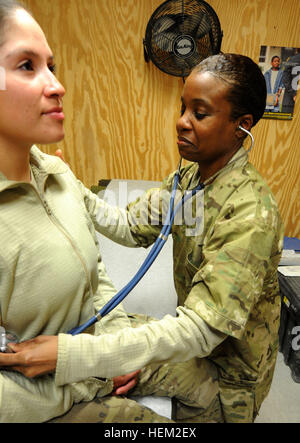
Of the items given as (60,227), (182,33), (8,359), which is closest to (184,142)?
(60,227)

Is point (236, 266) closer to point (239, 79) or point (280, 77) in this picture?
point (239, 79)

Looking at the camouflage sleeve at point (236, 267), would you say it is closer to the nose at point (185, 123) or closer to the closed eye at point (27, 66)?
the nose at point (185, 123)

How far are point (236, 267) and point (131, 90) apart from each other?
6.40ft

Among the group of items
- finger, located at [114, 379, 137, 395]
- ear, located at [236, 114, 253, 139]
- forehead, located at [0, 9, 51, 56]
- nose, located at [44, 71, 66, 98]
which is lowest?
finger, located at [114, 379, 137, 395]

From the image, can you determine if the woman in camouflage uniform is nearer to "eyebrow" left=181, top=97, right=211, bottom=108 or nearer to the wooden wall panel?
"eyebrow" left=181, top=97, right=211, bottom=108

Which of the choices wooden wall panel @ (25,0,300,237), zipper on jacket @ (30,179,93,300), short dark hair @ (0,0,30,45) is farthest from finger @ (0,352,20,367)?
wooden wall panel @ (25,0,300,237)

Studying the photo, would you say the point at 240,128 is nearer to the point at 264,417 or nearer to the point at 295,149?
the point at 264,417

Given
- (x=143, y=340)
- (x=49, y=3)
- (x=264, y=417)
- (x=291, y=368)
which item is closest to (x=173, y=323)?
(x=143, y=340)

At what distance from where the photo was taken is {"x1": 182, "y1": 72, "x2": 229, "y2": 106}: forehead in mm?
809

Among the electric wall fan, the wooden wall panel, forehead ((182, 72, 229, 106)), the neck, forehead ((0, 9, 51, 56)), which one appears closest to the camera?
forehead ((0, 9, 51, 56))

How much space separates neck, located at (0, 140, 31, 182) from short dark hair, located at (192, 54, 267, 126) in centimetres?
51

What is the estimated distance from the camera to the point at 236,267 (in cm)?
75

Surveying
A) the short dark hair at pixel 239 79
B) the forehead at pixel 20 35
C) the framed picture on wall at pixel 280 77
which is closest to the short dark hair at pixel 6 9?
the forehead at pixel 20 35

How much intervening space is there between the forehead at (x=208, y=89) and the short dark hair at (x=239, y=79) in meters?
0.01
